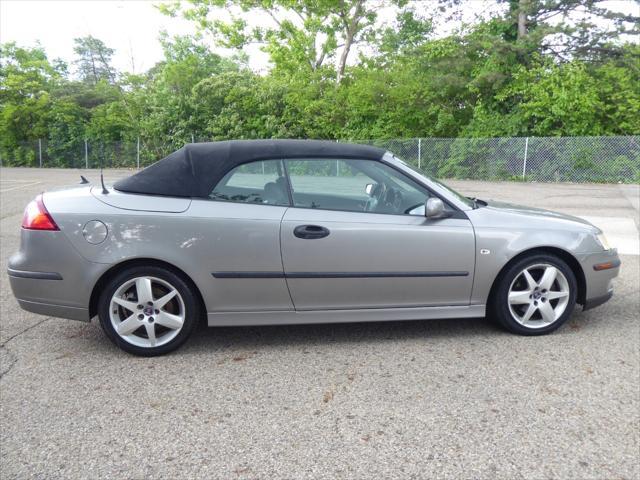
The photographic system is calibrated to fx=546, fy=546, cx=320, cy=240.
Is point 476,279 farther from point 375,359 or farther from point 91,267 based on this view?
point 91,267

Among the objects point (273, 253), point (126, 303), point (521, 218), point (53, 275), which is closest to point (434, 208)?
point (521, 218)

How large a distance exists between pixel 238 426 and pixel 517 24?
2249 cm

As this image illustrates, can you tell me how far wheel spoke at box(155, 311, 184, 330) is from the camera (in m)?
3.79

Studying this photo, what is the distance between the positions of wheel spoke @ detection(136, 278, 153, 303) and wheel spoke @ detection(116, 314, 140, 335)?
0.45 feet

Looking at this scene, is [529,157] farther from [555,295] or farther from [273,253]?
[273,253]

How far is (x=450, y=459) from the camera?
256 cm

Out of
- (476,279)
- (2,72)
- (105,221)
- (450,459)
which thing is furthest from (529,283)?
(2,72)

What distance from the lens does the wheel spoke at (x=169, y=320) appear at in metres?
3.79

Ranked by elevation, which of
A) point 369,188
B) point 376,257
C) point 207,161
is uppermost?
point 207,161

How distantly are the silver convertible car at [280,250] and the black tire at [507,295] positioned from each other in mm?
10

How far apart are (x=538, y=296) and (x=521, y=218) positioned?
0.61m

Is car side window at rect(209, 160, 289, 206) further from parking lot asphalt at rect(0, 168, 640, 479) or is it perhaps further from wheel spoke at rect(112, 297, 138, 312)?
parking lot asphalt at rect(0, 168, 640, 479)

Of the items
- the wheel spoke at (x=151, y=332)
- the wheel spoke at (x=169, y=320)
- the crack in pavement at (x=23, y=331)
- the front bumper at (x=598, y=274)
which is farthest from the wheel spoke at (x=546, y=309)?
the crack in pavement at (x=23, y=331)

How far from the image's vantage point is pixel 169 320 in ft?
12.5
